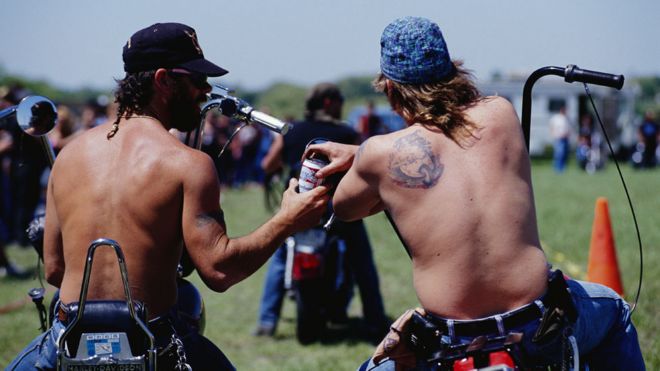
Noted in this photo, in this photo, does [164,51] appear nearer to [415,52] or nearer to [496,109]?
[415,52]

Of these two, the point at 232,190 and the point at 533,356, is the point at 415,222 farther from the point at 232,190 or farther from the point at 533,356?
the point at 232,190

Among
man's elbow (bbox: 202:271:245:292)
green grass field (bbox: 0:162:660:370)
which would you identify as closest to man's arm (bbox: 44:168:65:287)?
man's elbow (bbox: 202:271:245:292)

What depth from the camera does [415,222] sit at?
2881 mm

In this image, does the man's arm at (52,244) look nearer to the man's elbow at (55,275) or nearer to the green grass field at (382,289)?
the man's elbow at (55,275)

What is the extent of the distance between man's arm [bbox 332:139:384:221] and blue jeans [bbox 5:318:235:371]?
2.35 feet

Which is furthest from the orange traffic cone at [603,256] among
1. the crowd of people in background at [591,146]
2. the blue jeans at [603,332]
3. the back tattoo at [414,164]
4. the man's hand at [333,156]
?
the crowd of people in background at [591,146]

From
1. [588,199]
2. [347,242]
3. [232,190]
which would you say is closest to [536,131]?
[232,190]

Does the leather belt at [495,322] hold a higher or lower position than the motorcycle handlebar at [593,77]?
lower

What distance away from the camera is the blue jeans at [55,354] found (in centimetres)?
303

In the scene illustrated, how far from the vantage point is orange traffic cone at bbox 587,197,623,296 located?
6.70 metres

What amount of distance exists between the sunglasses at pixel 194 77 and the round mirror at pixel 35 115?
80cm

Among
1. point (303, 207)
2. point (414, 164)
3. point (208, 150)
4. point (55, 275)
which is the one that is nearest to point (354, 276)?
point (55, 275)

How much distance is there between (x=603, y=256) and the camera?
6781 mm

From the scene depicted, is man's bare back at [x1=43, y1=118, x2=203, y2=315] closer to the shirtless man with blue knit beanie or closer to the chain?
the chain
